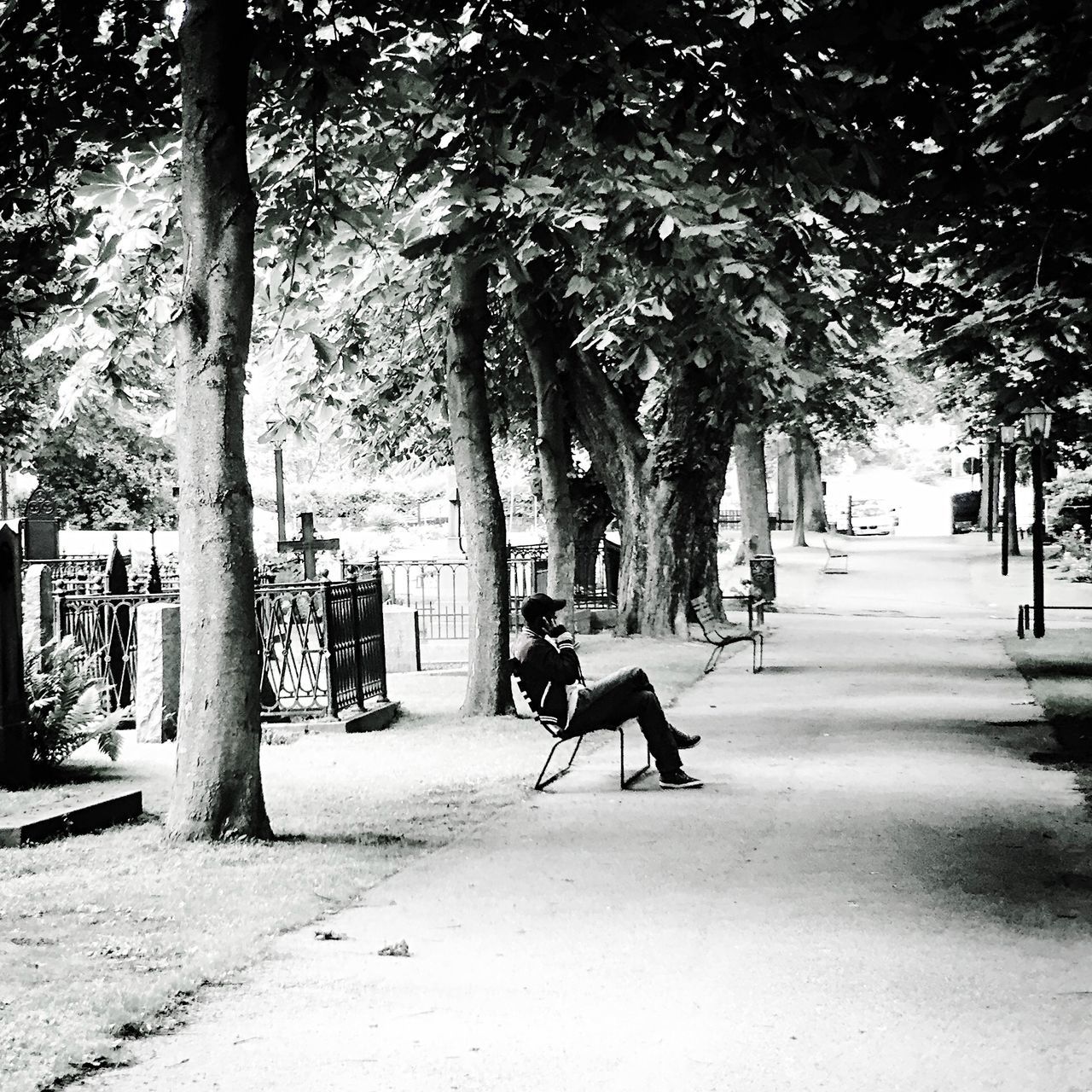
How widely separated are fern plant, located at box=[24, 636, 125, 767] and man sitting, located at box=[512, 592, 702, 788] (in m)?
3.29

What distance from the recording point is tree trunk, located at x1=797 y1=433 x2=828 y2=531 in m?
51.7

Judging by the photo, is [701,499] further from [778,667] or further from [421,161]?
[421,161]

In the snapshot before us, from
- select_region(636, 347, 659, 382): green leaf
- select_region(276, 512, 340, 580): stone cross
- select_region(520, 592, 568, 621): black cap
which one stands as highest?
select_region(636, 347, 659, 382): green leaf

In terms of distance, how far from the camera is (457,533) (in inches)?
1271

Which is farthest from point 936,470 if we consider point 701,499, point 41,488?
point 701,499

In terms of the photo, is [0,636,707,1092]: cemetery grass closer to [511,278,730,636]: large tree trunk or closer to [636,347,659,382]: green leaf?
[636,347,659,382]: green leaf

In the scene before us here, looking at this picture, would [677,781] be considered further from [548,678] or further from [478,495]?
[478,495]

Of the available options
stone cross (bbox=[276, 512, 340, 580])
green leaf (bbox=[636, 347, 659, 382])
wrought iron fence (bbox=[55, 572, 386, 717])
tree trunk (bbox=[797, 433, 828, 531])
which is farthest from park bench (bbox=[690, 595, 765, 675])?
tree trunk (bbox=[797, 433, 828, 531])

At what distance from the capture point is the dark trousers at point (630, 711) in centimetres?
1027

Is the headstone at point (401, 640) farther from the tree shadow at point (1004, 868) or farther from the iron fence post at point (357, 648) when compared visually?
the tree shadow at point (1004, 868)

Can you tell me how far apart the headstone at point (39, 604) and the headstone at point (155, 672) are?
1.16 metres

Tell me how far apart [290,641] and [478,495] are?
100 inches

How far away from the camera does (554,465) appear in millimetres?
22609

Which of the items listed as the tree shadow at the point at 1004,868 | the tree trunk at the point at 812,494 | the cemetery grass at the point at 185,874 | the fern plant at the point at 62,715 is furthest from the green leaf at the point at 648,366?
the tree trunk at the point at 812,494
